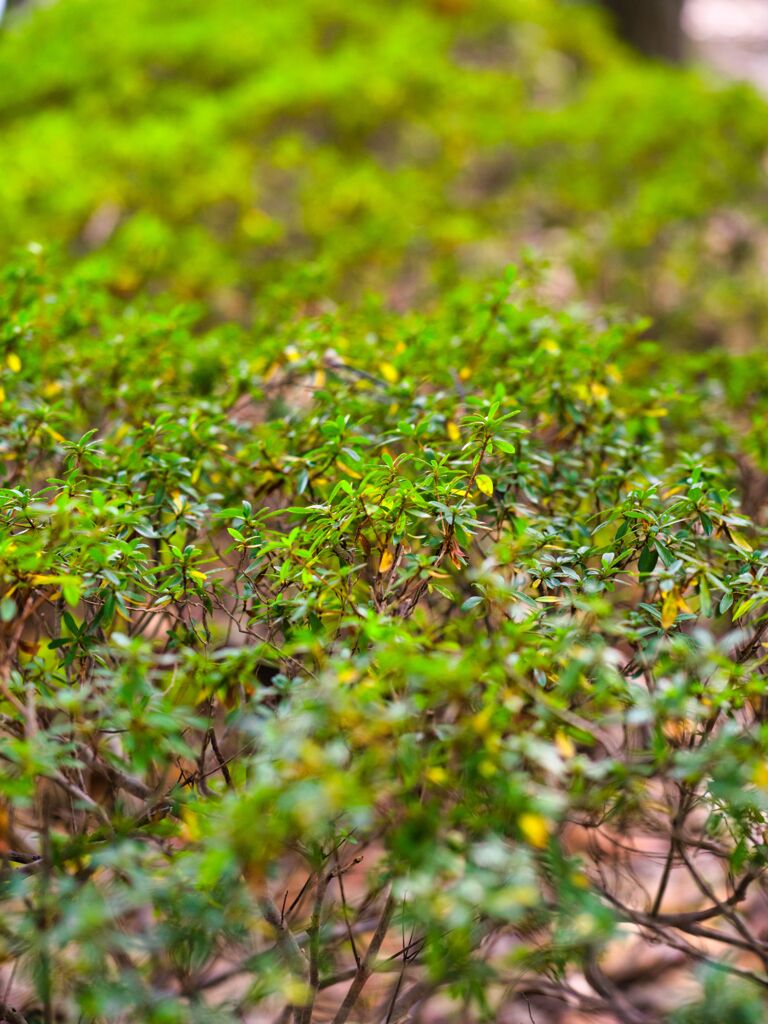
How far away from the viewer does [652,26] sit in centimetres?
771

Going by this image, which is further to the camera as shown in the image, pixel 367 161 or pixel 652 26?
pixel 652 26

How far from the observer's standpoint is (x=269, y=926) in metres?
1.76

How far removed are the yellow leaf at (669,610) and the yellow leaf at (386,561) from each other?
1.95 ft

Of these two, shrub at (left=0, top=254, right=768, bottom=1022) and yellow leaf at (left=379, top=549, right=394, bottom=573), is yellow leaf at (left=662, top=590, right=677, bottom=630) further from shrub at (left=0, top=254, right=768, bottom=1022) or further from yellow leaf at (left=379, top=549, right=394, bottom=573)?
yellow leaf at (left=379, top=549, right=394, bottom=573)

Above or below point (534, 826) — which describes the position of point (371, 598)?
below

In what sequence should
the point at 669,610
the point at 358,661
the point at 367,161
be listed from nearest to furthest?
the point at 358,661, the point at 669,610, the point at 367,161

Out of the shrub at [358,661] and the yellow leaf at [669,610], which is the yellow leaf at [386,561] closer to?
the shrub at [358,661]

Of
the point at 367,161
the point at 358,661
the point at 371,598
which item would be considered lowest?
the point at 371,598

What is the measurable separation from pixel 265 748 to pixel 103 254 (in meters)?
3.83

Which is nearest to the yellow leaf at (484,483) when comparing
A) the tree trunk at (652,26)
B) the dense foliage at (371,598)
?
the dense foliage at (371,598)

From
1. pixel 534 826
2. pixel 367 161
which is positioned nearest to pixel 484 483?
pixel 534 826

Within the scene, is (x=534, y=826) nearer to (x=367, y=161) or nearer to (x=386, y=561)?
(x=386, y=561)

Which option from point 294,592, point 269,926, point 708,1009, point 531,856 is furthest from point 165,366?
point 708,1009

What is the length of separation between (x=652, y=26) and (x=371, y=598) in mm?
7886
